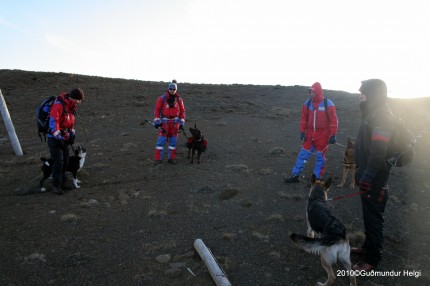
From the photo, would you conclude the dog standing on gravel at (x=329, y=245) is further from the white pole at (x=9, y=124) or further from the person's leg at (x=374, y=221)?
the white pole at (x=9, y=124)

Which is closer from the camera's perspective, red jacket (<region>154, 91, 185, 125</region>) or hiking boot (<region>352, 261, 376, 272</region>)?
hiking boot (<region>352, 261, 376, 272</region>)

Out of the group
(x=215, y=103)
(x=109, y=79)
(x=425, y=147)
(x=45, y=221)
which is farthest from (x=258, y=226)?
(x=109, y=79)

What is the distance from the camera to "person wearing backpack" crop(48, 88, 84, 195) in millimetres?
7781

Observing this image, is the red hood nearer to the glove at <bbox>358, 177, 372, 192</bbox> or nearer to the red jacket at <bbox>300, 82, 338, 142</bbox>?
the red jacket at <bbox>300, 82, 338, 142</bbox>

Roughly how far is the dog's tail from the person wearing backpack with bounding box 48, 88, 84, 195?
5.98m

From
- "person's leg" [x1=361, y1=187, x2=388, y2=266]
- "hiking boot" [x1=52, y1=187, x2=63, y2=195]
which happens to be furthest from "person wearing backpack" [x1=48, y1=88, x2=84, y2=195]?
"person's leg" [x1=361, y1=187, x2=388, y2=266]

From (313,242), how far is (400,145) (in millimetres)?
1802

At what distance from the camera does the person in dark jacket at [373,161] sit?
4461 millimetres

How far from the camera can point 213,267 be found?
4.87m

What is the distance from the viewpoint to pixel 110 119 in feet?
65.9

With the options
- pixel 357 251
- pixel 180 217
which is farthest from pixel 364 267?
pixel 180 217

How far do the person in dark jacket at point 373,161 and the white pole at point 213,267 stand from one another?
202cm

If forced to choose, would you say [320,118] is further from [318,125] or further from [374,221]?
[374,221]

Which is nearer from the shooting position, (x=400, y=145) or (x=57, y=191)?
(x=400, y=145)
